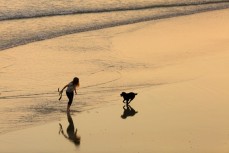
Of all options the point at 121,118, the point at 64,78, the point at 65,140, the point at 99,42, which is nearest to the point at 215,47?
the point at 99,42

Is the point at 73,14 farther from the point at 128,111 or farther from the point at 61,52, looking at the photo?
the point at 128,111

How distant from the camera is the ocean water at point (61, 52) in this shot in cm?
1958

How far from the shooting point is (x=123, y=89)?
21.2 metres

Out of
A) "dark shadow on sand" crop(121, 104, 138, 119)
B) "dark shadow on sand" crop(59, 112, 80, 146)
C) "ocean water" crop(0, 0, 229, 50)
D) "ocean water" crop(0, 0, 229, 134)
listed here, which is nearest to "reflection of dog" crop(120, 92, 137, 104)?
"dark shadow on sand" crop(121, 104, 138, 119)

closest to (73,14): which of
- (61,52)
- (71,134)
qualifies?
(61,52)

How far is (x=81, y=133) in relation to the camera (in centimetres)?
1698

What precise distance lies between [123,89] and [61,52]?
6.11 meters

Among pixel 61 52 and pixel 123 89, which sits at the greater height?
pixel 61 52

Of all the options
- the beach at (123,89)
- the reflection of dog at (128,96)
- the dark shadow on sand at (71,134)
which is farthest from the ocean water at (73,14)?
the dark shadow on sand at (71,134)

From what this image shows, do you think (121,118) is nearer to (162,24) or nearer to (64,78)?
(64,78)

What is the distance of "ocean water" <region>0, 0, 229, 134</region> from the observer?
1958 centimetres

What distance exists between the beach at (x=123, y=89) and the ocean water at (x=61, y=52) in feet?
0.12

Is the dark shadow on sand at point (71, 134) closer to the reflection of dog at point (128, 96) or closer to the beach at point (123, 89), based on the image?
the beach at point (123, 89)

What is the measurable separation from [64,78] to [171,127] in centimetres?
639
